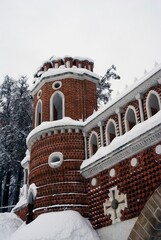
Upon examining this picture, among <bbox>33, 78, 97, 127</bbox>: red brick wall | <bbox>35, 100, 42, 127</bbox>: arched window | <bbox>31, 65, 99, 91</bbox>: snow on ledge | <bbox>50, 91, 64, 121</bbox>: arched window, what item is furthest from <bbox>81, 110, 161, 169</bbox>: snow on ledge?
<bbox>31, 65, 99, 91</bbox>: snow on ledge

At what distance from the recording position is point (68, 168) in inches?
570

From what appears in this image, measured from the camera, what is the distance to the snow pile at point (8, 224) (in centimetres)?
1623

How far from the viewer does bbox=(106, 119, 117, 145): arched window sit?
13791mm

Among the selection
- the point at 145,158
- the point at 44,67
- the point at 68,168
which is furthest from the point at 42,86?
the point at 145,158

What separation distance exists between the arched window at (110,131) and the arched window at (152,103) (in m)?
1.84

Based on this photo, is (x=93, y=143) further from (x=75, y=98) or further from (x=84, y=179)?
(x=75, y=98)

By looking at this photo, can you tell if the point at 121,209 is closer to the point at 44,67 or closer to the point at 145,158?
the point at 145,158

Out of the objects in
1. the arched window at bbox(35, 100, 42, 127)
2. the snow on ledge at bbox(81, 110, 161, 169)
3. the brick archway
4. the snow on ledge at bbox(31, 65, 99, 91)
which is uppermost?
the snow on ledge at bbox(31, 65, 99, 91)

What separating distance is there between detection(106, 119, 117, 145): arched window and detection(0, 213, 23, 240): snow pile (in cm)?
652

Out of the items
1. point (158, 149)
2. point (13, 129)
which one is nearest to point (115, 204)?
point (158, 149)

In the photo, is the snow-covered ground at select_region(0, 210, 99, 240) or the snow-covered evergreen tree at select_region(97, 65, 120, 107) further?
the snow-covered evergreen tree at select_region(97, 65, 120, 107)

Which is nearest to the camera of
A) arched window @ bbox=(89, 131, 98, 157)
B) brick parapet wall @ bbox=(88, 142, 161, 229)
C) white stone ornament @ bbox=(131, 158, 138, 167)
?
brick parapet wall @ bbox=(88, 142, 161, 229)

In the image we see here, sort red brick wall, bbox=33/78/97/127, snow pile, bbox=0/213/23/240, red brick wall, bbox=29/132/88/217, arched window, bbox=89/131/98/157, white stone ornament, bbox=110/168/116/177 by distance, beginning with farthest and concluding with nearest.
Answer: snow pile, bbox=0/213/23/240 < red brick wall, bbox=33/78/97/127 < arched window, bbox=89/131/98/157 < red brick wall, bbox=29/132/88/217 < white stone ornament, bbox=110/168/116/177

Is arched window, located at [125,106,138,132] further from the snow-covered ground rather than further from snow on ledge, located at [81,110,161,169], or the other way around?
the snow-covered ground
